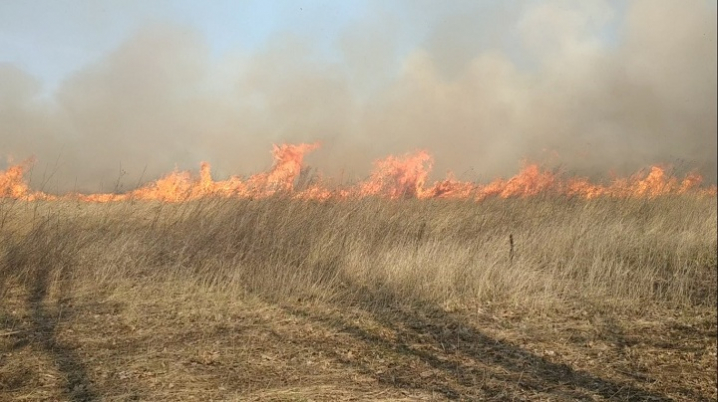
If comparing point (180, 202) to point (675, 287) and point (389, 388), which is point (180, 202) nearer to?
point (389, 388)

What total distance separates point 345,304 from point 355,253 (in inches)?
39.3

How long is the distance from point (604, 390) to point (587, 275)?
9.35ft

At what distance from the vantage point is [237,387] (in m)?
2.89

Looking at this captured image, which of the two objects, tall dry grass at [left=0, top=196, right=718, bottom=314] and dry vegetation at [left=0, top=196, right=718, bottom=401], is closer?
dry vegetation at [left=0, top=196, right=718, bottom=401]

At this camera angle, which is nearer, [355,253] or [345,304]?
[345,304]

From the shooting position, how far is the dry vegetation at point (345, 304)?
10.1ft

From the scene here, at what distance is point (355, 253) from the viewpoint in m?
5.62

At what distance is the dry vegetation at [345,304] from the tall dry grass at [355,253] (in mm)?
22

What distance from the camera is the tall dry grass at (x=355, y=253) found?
4.87 meters

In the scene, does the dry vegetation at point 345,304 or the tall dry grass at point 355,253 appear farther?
the tall dry grass at point 355,253

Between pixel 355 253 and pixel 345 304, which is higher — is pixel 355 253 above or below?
above

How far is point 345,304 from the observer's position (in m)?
4.70

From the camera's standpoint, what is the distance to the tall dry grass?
4.87 metres

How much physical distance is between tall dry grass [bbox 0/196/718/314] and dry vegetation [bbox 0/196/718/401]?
0.02 m
